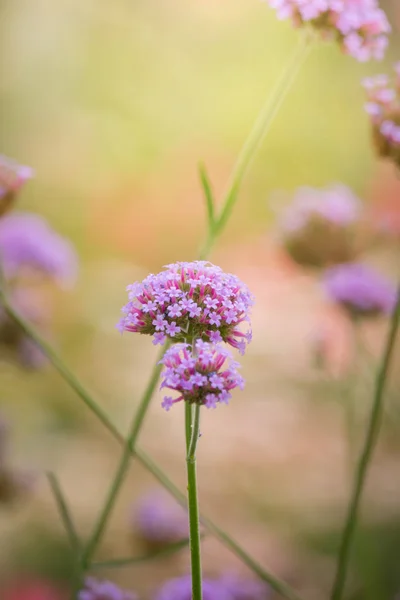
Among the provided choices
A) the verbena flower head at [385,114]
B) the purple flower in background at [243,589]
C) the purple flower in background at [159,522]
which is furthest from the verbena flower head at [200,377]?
the purple flower in background at [159,522]

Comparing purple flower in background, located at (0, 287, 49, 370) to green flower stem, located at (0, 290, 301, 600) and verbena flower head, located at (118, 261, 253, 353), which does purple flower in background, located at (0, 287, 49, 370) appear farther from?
verbena flower head, located at (118, 261, 253, 353)

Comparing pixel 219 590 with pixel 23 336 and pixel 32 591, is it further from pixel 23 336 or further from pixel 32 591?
pixel 32 591

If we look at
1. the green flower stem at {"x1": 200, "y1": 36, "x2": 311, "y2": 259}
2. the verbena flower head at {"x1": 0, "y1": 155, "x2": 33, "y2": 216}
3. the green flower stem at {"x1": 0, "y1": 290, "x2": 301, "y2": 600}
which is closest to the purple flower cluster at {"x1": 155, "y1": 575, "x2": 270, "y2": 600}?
the green flower stem at {"x1": 0, "y1": 290, "x2": 301, "y2": 600}

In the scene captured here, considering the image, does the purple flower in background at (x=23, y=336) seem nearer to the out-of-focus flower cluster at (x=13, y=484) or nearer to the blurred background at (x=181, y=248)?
the out-of-focus flower cluster at (x=13, y=484)

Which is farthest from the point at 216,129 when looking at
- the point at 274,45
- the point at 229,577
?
the point at 229,577

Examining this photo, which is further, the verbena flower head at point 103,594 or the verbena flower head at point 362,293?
the verbena flower head at point 362,293

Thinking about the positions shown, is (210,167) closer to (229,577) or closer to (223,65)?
(223,65)

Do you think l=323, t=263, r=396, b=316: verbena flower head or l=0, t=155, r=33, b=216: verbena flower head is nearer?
l=0, t=155, r=33, b=216: verbena flower head
